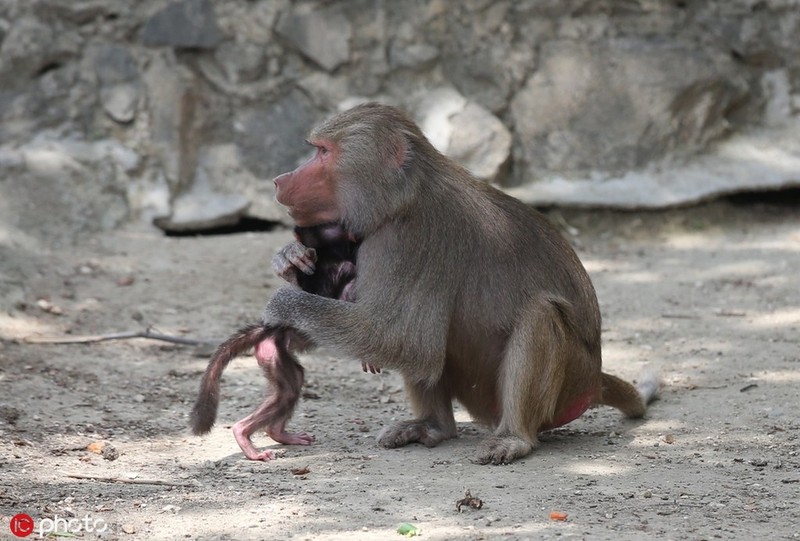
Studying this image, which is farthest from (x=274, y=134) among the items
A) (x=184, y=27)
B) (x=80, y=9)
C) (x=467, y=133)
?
(x=80, y=9)

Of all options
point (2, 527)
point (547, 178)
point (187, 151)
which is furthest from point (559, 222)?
point (2, 527)

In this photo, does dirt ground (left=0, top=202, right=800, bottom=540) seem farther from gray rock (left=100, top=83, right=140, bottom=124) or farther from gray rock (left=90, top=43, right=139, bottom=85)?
gray rock (left=90, top=43, right=139, bottom=85)

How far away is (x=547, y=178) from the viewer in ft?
28.9

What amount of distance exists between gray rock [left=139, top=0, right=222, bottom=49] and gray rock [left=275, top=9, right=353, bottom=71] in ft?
1.72

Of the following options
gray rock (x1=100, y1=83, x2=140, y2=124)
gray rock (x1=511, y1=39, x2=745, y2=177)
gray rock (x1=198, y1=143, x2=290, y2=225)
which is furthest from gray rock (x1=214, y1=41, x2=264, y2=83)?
gray rock (x1=511, y1=39, x2=745, y2=177)

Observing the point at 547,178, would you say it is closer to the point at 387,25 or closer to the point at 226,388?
the point at 387,25

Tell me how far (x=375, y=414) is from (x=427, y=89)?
385 centimetres

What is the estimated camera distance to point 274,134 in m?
8.84

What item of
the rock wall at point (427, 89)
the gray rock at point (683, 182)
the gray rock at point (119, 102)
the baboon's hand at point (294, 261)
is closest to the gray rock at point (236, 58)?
the rock wall at point (427, 89)

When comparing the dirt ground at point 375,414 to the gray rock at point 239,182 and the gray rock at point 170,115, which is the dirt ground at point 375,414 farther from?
the gray rock at point 170,115

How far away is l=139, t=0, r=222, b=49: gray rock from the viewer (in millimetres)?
8711

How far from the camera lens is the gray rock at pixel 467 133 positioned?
28.7 feet

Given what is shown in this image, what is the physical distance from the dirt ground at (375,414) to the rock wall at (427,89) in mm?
368

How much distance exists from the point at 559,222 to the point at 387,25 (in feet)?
6.75
